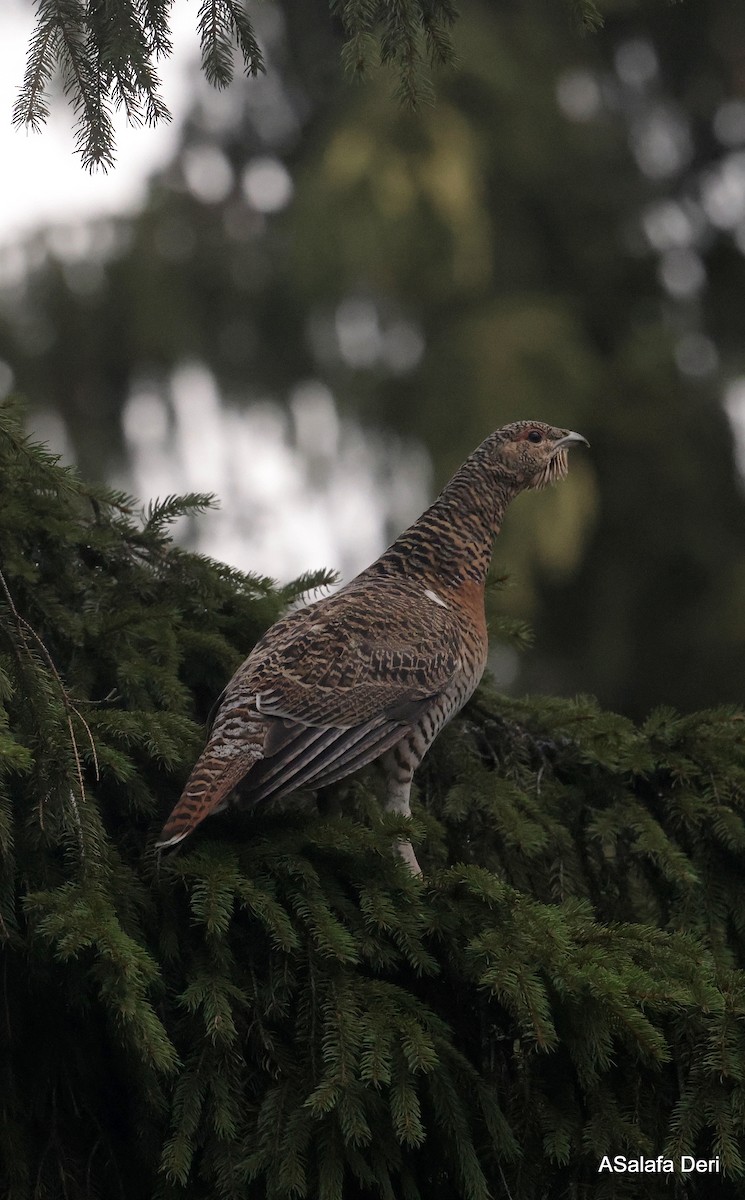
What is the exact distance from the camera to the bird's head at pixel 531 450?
414 centimetres

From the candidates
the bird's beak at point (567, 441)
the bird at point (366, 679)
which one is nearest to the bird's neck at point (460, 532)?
the bird at point (366, 679)

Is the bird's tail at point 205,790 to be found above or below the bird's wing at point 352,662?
below

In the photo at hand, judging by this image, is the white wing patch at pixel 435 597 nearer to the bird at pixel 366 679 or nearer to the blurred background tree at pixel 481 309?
the bird at pixel 366 679

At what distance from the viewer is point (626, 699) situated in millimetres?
8859

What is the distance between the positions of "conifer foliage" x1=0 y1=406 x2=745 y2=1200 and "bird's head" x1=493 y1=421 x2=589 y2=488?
5.10 feet

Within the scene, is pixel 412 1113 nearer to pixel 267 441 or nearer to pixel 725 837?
pixel 725 837

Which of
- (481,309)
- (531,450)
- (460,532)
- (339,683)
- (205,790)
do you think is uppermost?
(481,309)

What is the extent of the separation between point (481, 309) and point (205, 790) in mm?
6910

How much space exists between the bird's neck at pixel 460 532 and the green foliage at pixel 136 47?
1342 mm

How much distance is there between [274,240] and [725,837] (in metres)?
7.40

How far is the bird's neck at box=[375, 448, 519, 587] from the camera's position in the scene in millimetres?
3854

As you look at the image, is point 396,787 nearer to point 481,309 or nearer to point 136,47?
point 136,47

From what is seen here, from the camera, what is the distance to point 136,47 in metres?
2.84

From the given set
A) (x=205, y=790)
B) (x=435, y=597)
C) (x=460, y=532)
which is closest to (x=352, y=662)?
(x=435, y=597)
